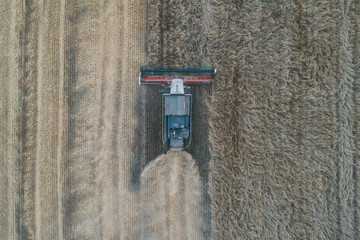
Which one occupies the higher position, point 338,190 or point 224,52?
point 224,52

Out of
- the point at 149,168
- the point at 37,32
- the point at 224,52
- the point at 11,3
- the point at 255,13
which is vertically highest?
the point at 11,3

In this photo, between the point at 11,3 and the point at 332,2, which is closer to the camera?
the point at 332,2

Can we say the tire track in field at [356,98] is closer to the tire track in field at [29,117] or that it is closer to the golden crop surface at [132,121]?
the golden crop surface at [132,121]

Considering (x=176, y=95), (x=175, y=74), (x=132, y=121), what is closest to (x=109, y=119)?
(x=132, y=121)

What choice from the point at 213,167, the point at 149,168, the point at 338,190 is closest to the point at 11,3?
the point at 149,168

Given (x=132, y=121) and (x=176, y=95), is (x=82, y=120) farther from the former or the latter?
(x=176, y=95)

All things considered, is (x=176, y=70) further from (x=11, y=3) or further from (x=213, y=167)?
(x=11, y=3)
